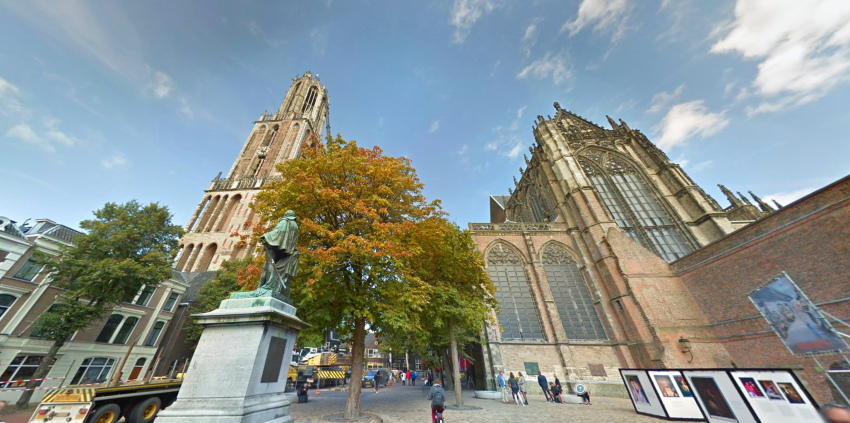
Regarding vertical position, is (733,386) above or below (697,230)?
below

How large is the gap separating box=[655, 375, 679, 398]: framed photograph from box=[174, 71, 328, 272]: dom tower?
3164 centimetres

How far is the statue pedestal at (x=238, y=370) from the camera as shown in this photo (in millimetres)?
3975

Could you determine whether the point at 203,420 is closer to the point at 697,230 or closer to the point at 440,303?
the point at 440,303

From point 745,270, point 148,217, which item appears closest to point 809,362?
point 745,270

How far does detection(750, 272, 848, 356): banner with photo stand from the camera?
10923 mm

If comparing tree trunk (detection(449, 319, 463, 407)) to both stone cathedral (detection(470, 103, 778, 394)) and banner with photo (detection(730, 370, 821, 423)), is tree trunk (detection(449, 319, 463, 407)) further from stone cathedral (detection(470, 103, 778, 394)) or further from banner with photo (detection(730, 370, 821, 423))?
banner with photo (detection(730, 370, 821, 423))

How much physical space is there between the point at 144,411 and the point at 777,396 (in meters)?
17.0

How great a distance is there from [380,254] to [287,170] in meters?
5.60

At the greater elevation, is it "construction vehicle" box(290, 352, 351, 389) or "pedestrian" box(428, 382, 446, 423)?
"construction vehicle" box(290, 352, 351, 389)

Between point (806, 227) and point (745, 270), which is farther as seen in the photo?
point (745, 270)

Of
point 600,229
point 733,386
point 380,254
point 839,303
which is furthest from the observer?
point 600,229

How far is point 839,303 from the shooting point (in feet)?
34.7

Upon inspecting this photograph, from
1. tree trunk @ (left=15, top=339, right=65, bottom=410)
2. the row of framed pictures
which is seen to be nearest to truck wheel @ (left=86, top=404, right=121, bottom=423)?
tree trunk @ (left=15, top=339, right=65, bottom=410)

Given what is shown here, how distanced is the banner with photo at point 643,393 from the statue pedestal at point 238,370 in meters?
10.8
